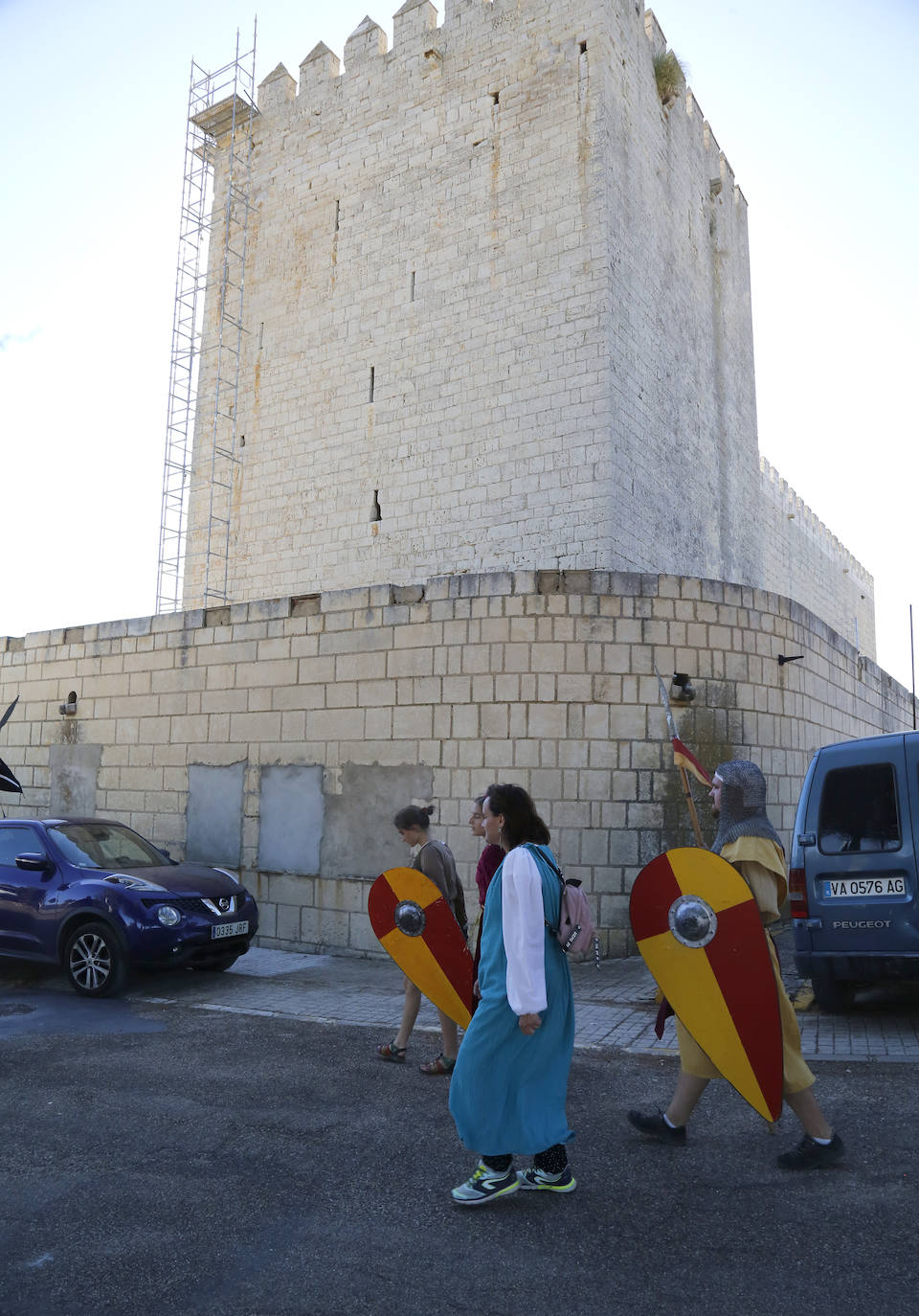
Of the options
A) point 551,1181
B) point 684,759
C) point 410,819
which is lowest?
point 551,1181

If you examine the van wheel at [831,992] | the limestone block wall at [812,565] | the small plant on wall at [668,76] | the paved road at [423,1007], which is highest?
the small plant on wall at [668,76]

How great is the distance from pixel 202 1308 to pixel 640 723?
689 centimetres

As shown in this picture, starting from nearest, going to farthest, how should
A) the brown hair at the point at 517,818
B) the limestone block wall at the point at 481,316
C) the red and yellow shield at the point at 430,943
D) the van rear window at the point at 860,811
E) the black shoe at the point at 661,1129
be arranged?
the brown hair at the point at 517,818 < the black shoe at the point at 661,1129 < the red and yellow shield at the point at 430,943 < the van rear window at the point at 860,811 < the limestone block wall at the point at 481,316

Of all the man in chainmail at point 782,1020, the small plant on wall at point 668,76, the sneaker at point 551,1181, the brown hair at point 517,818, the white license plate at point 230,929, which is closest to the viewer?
the sneaker at point 551,1181

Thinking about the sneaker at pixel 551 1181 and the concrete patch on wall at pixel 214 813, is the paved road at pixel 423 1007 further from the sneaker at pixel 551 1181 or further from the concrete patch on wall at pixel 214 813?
the sneaker at pixel 551 1181

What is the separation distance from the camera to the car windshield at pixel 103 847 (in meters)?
8.34

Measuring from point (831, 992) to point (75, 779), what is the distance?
9.77m

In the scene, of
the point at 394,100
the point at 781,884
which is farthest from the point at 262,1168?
the point at 394,100

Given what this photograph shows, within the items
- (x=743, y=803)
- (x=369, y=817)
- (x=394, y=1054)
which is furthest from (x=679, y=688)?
(x=743, y=803)

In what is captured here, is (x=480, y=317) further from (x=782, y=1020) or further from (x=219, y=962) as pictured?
(x=782, y=1020)

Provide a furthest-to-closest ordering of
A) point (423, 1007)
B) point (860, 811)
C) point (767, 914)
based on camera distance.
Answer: point (423, 1007), point (860, 811), point (767, 914)

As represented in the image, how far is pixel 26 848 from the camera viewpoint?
8.38 metres

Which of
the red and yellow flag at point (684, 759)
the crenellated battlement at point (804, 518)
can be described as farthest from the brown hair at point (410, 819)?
the crenellated battlement at point (804, 518)

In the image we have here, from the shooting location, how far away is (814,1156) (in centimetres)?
375
